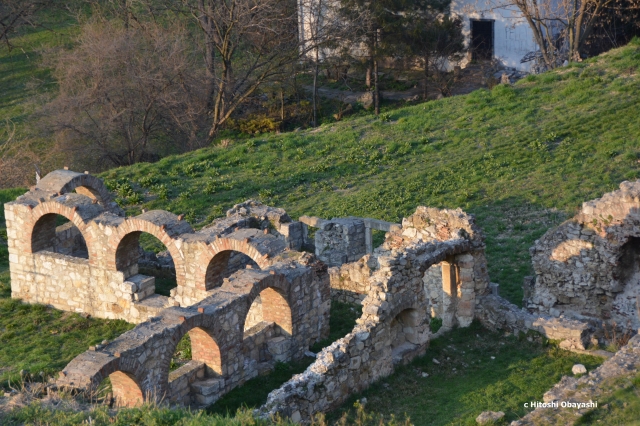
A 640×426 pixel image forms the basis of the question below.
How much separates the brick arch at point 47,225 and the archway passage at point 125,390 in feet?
15.7

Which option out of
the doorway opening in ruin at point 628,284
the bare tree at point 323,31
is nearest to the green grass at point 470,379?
the doorway opening in ruin at point 628,284

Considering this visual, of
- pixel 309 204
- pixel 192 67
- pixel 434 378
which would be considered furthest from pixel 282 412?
pixel 192 67

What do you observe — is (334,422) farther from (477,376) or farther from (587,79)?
(587,79)

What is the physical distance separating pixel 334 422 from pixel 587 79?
15518mm

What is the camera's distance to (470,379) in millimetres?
12484

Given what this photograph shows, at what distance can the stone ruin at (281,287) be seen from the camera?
11.7m

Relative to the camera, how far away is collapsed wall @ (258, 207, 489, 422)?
11.3 m

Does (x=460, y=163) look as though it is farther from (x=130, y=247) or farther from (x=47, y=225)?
(x=47, y=225)

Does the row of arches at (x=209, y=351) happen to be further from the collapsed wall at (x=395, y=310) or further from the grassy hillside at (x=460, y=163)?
the grassy hillside at (x=460, y=163)

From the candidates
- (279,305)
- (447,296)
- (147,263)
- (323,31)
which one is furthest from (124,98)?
(447,296)

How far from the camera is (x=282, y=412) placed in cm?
1064

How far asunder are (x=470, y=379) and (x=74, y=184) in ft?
29.4

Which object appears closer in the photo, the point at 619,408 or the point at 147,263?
the point at 619,408

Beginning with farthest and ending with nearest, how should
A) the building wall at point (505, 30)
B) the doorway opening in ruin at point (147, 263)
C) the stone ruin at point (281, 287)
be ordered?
1. the building wall at point (505, 30)
2. the doorway opening in ruin at point (147, 263)
3. the stone ruin at point (281, 287)
